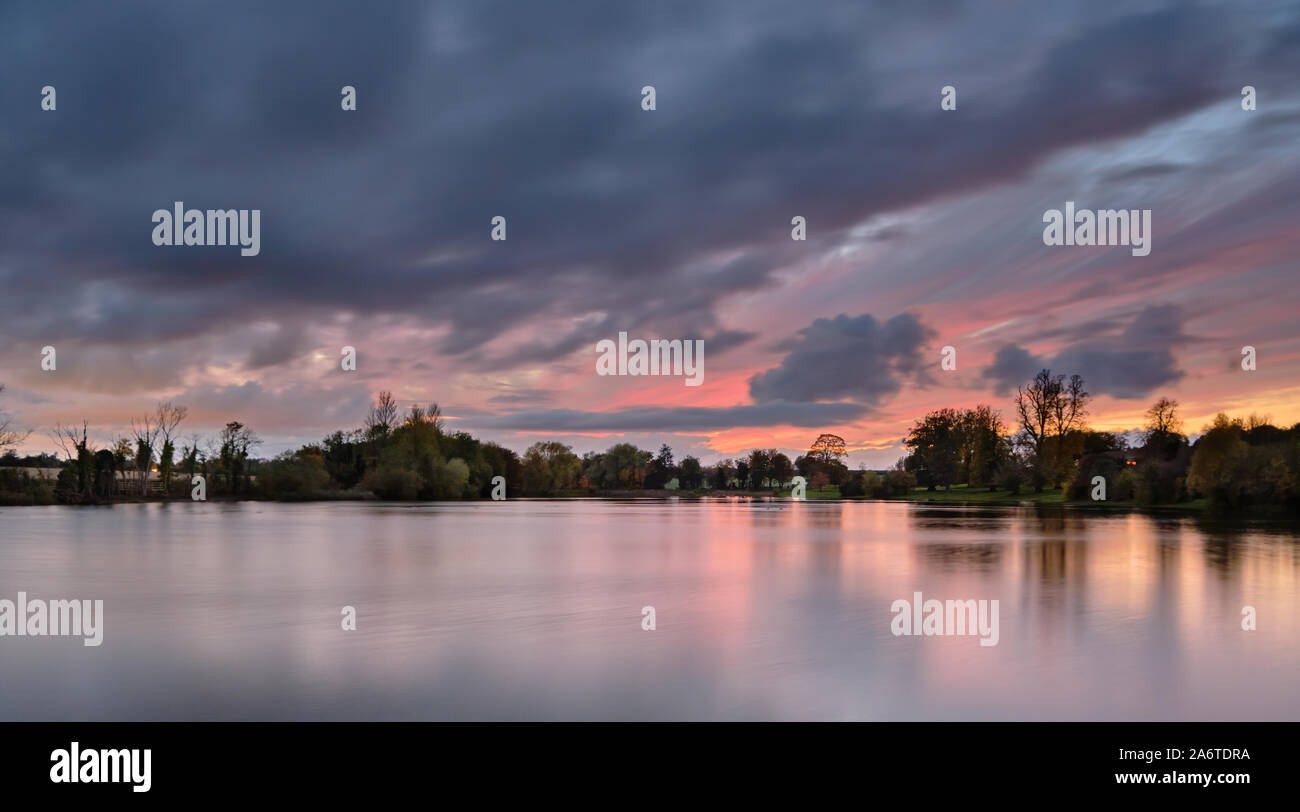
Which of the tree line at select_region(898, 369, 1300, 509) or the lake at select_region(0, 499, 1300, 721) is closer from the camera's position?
the lake at select_region(0, 499, 1300, 721)

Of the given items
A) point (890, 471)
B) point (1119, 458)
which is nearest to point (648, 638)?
point (1119, 458)

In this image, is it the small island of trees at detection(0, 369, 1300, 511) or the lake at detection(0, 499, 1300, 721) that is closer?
the lake at detection(0, 499, 1300, 721)

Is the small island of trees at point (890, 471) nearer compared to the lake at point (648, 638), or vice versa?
the lake at point (648, 638)

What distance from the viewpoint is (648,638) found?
10.5 meters

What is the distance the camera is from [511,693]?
7.88 m

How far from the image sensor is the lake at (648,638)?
25.2 feet

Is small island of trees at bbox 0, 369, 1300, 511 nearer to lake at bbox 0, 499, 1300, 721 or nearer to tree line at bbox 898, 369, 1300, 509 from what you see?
tree line at bbox 898, 369, 1300, 509

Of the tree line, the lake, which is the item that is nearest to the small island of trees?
the tree line

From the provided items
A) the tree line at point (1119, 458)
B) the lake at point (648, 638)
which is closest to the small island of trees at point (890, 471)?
the tree line at point (1119, 458)

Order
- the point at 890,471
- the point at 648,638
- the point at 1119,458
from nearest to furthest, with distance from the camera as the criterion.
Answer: the point at 648,638
the point at 1119,458
the point at 890,471

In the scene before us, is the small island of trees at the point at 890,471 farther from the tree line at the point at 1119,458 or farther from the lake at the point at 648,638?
the lake at the point at 648,638

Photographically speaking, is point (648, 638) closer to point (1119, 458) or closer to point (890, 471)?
point (1119, 458)

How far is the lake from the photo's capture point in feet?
25.2
